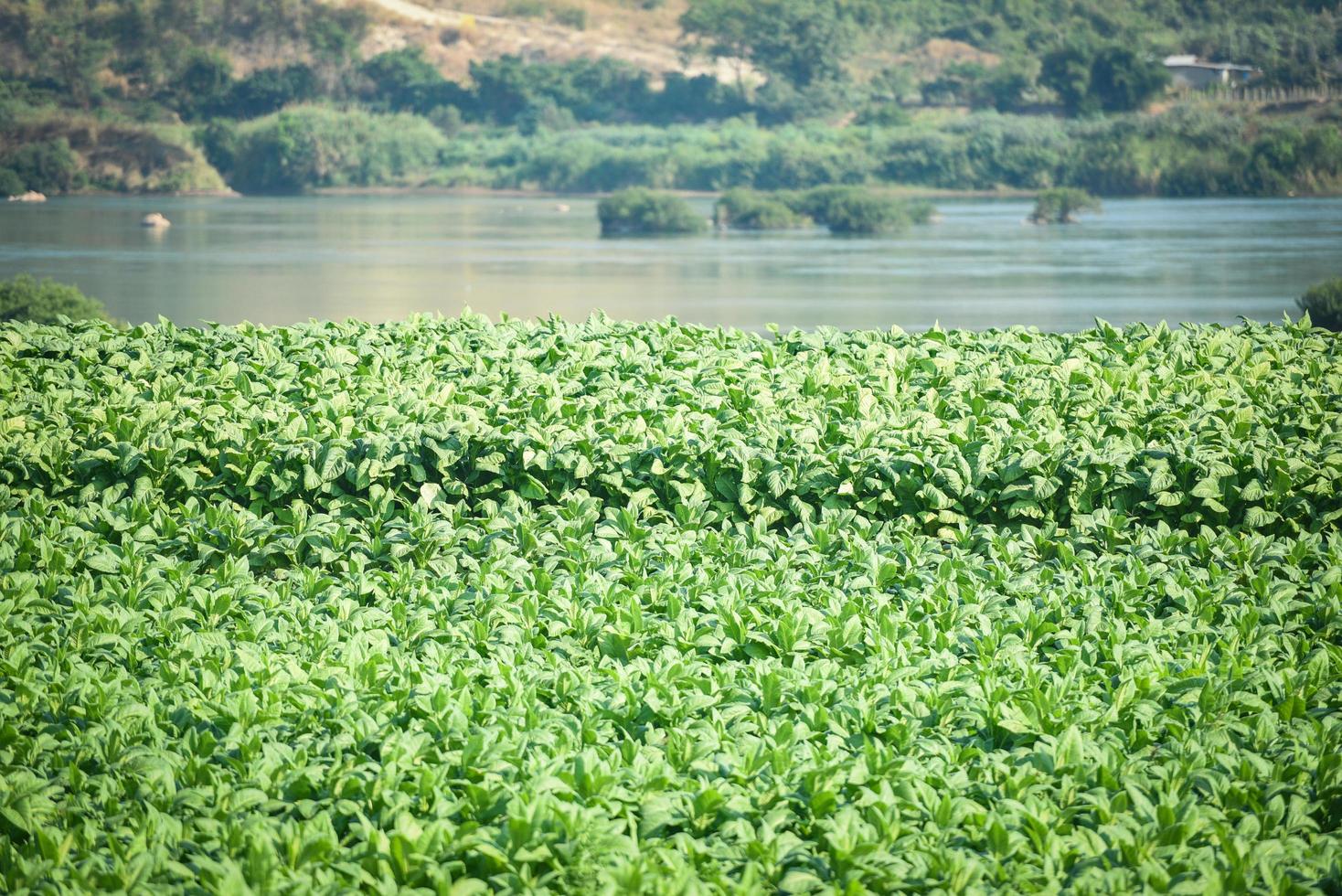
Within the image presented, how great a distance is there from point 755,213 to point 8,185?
35.8ft

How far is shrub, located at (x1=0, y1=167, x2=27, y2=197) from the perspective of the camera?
65.1 ft

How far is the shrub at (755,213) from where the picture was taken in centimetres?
2202

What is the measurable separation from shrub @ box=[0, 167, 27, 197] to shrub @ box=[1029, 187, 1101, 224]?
15063 mm

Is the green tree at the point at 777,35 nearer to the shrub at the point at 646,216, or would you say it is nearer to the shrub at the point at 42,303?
the shrub at the point at 646,216

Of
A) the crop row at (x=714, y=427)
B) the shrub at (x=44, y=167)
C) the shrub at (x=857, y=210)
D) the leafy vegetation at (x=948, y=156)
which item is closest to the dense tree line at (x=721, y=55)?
the leafy vegetation at (x=948, y=156)

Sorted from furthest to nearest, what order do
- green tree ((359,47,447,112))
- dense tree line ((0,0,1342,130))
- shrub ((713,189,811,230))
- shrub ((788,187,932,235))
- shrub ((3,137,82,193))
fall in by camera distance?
green tree ((359,47,447,112)) → dense tree line ((0,0,1342,130)) → shrub ((713,189,811,230)) → shrub ((788,187,932,235)) → shrub ((3,137,82,193))

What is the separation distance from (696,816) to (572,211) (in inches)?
952

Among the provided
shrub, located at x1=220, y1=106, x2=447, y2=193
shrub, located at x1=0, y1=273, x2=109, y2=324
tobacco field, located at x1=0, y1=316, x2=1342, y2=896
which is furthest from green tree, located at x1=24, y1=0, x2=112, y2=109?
tobacco field, located at x1=0, y1=316, x2=1342, y2=896

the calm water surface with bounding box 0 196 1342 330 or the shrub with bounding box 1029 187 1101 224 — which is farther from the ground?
the shrub with bounding box 1029 187 1101 224

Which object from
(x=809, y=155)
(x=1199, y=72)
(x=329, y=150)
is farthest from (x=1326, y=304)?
(x=329, y=150)

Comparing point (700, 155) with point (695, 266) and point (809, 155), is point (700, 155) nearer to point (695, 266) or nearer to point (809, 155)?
point (809, 155)

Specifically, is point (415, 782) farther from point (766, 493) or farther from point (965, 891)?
point (766, 493)

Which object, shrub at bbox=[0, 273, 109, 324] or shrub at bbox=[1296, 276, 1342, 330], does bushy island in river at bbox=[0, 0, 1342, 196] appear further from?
shrub at bbox=[0, 273, 109, 324]

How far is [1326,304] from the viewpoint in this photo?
1145 centimetres
